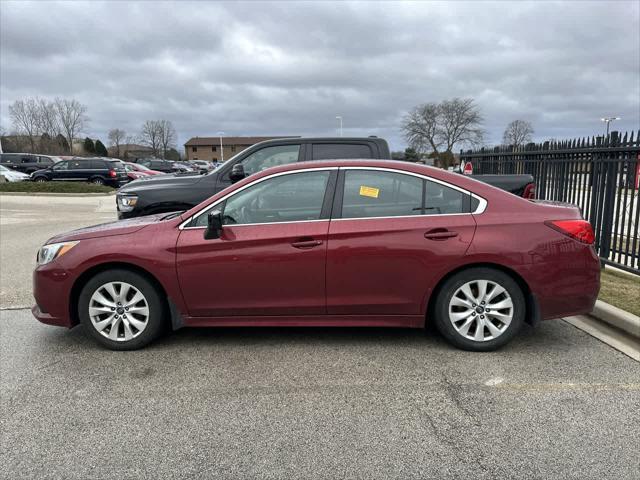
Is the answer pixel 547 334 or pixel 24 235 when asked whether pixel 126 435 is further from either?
pixel 24 235

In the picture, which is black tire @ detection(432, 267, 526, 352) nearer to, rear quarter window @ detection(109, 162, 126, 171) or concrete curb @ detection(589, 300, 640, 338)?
concrete curb @ detection(589, 300, 640, 338)

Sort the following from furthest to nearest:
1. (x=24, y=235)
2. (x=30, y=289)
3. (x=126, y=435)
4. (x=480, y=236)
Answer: (x=24, y=235) < (x=30, y=289) < (x=480, y=236) < (x=126, y=435)

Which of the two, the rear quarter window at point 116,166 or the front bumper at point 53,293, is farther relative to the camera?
the rear quarter window at point 116,166

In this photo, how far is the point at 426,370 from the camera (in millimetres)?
3809

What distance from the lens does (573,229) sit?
4.03m

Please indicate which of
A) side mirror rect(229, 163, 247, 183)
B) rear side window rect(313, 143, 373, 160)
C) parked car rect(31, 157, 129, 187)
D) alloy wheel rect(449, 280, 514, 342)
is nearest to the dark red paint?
alloy wheel rect(449, 280, 514, 342)

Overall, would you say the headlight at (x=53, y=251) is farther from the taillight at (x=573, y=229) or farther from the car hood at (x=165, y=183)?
the taillight at (x=573, y=229)

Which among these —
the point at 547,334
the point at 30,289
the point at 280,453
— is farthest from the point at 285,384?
the point at 30,289

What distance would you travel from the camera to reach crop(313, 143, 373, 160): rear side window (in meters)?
6.65

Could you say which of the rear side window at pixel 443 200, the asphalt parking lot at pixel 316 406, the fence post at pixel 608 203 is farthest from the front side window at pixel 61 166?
the rear side window at pixel 443 200

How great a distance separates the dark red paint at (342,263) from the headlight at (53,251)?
0.05 metres

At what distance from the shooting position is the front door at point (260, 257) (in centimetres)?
401

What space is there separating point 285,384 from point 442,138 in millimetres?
69092

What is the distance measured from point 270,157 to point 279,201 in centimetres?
264
